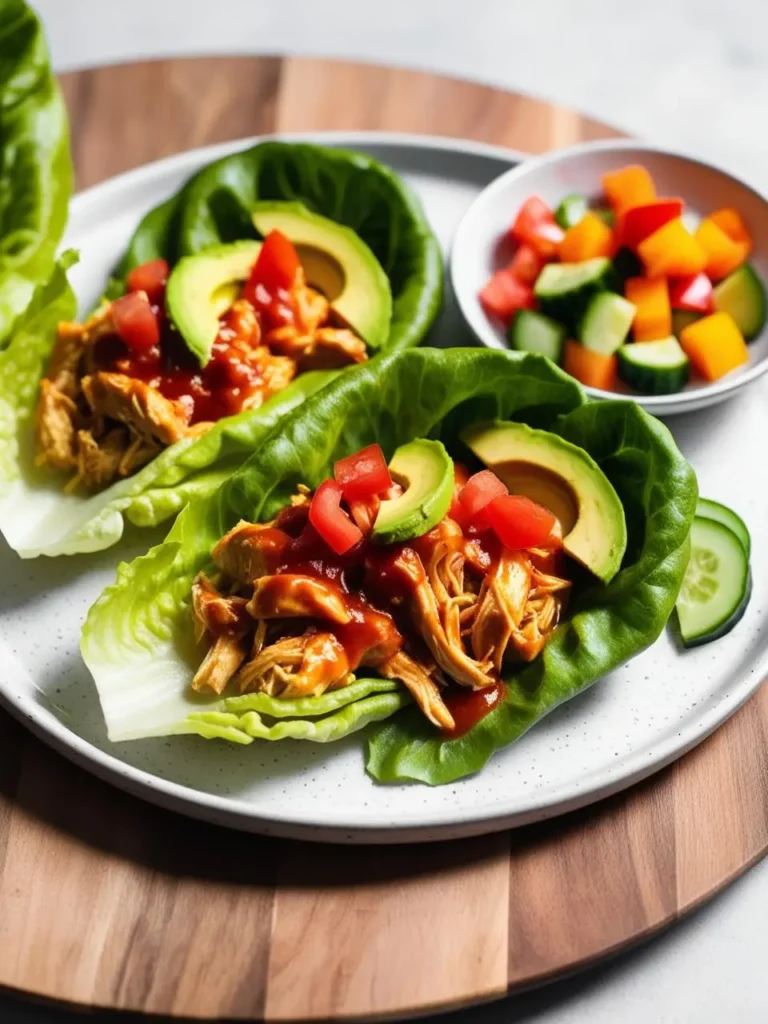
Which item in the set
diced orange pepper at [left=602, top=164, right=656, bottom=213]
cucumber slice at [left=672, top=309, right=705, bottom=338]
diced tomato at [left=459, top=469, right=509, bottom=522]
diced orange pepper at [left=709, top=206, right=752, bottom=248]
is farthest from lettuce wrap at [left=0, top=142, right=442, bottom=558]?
diced orange pepper at [left=709, top=206, right=752, bottom=248]

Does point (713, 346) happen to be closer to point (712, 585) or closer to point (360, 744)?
point (712, 585)

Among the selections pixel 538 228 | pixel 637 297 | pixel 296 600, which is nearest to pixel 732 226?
pixel 637 297

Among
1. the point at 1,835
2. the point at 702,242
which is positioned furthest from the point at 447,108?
the point at 1,835

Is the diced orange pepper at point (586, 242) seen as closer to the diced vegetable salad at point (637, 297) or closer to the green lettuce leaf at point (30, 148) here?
the diced vegetable salad at point (637, 297)

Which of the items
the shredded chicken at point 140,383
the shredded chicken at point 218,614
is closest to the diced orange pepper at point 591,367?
the shredded chicken at point 140,383

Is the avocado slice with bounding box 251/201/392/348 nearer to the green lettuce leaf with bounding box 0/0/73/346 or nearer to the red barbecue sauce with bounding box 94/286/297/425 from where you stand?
the red barbecue sauce with bounding box 94/286/297/425
